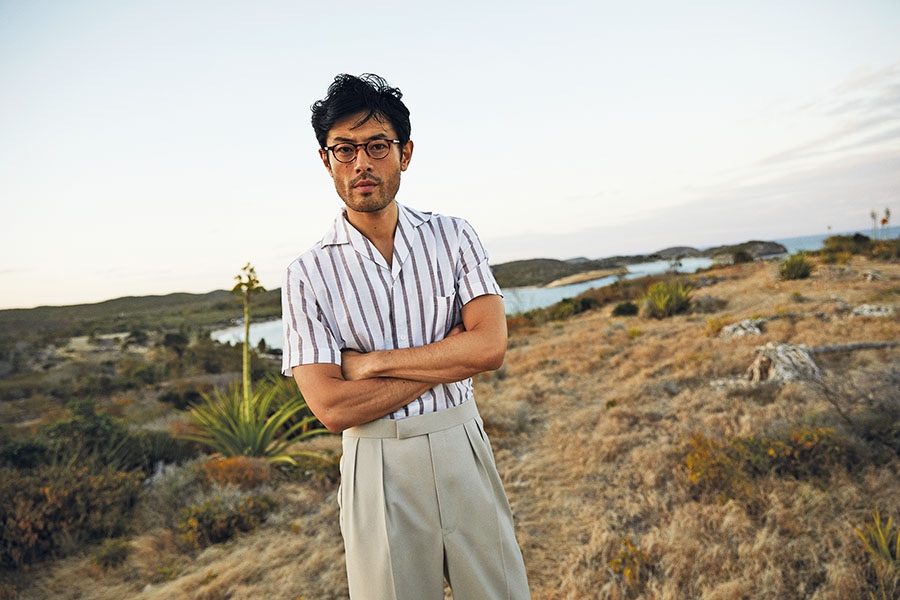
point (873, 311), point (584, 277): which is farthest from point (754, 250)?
point (873, 311)

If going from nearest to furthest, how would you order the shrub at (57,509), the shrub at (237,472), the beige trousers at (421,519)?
the beige trousers at (421,519), the shrub at (57,509), the shrub at (237,472)

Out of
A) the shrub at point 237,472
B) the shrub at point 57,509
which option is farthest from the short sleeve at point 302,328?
the shrub at point 237,472

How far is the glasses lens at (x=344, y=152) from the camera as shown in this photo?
5.42 feet

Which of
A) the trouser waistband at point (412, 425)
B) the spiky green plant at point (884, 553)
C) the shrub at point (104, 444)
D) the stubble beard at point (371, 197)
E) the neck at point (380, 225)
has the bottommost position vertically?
the spiky green plant at point (884, 553)

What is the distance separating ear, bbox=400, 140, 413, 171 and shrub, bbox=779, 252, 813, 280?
56.4 ft

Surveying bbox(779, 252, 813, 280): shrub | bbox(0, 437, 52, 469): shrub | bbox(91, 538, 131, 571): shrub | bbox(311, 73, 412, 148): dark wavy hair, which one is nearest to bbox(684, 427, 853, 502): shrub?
bbox(311, 73, 412, 148): dark wavy hair

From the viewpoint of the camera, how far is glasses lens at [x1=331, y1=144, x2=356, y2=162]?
5.42 ft

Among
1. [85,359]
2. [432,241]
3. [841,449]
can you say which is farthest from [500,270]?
[432,241]

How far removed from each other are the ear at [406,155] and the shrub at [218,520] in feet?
12.3

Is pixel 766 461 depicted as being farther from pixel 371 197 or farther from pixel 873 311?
pixel 873 311

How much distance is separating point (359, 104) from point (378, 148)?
0.48 feet

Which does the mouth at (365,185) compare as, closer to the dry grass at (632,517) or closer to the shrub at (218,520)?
the dry grass at (632,517)

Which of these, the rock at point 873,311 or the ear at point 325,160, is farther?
the rock at point 873,311

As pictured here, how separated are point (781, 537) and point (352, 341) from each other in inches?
122
